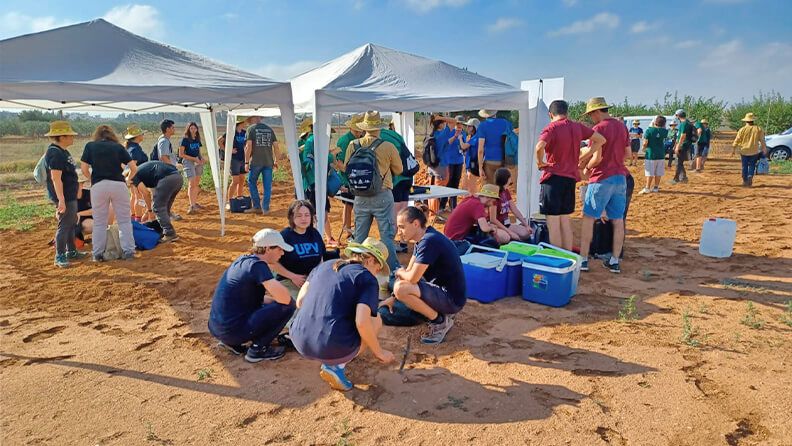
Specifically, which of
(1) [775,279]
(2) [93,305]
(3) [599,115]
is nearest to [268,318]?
(2) [93,305]

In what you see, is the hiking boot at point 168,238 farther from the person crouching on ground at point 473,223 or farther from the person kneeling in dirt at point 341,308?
the person kneeling in dirt at point 341,308

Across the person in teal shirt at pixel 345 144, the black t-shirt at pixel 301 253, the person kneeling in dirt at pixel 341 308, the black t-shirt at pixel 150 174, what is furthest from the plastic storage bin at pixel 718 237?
the black t-shirt at pixel 150 174

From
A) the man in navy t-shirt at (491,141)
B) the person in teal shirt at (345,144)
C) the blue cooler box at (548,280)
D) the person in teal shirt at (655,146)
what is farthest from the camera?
the person in teal shirt at (655,146)

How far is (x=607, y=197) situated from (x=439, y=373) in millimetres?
3150

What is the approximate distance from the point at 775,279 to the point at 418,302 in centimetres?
408

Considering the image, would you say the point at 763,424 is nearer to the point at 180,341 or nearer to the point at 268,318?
the point at 268,318

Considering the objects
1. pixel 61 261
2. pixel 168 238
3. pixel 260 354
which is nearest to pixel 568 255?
pixel 260 354

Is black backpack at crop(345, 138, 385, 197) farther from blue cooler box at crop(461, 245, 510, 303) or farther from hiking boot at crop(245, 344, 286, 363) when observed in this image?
hiking boot at crop(245, 344, 286, 363)

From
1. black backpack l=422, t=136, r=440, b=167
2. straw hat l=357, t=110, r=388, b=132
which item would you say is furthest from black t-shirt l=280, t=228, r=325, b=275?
black backpack l=422, t=136, r=440, b=167

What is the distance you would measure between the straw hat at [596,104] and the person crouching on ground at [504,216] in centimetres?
88

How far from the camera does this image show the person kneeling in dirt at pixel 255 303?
3395 millimetres

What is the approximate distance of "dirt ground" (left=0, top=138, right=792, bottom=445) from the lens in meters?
2.92

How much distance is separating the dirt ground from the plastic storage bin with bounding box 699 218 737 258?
43 cm

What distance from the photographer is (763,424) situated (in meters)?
2.88
